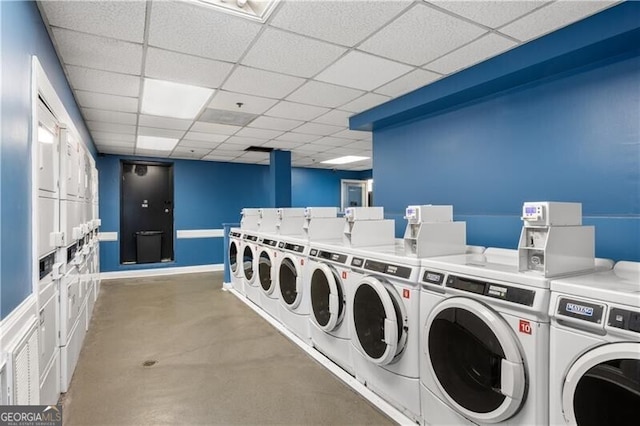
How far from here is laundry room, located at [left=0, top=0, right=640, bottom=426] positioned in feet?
4.84

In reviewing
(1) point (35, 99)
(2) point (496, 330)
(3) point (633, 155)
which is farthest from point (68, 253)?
(3) point (633, 155)

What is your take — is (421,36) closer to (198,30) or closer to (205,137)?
(198,30)

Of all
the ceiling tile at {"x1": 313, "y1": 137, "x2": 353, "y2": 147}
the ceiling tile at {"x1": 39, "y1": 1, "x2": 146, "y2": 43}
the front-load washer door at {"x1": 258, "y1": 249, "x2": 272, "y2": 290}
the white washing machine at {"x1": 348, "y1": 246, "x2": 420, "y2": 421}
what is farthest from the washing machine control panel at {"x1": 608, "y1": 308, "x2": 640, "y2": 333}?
the ceiling tile at {"x1": 313, "y1": 137, "x2": 353, "y2": 147}

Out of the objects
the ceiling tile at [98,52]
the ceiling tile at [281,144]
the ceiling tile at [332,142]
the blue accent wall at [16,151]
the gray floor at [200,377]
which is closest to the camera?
the blue accent wall at [16,151]

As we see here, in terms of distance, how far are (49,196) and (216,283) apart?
446 centimetres

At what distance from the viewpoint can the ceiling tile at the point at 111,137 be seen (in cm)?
528

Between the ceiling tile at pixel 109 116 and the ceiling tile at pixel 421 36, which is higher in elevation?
the ceiling tile at pixel 421 36

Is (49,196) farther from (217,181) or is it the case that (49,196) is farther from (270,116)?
(217,181)

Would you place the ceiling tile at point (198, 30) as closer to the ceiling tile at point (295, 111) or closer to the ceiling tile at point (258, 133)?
the ceiling tile at point (295, 111)

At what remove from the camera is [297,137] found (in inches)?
219

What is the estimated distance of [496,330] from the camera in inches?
60.5

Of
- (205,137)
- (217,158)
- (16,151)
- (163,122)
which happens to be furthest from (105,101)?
(217,158)

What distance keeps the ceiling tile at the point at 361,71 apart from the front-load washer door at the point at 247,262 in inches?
99.2

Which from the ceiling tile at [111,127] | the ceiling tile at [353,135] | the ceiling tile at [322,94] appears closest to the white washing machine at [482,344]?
the ceiling tile at [322,94]
